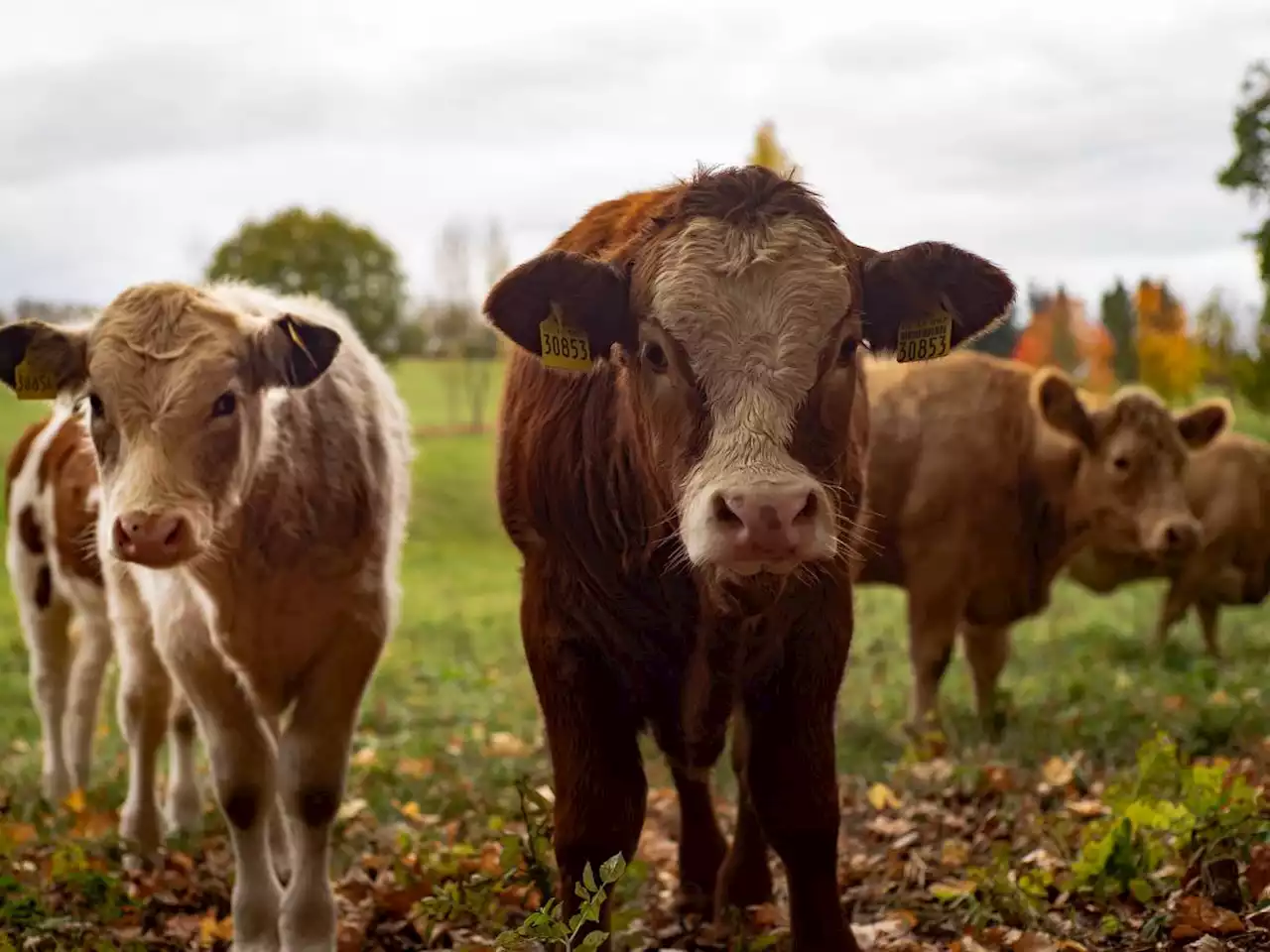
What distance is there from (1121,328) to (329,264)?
1160 centimetres

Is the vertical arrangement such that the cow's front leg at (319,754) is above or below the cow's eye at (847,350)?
below

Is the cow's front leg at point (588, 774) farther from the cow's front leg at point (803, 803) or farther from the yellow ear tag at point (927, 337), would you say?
the yellow ear tag at point (927, 337)

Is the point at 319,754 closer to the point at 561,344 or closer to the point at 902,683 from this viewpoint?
the point at 561,344

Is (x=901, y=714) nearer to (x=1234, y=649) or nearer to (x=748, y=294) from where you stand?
(x=1234, y=649)

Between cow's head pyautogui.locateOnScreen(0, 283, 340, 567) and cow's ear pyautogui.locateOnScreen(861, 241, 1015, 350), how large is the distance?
5.33ft

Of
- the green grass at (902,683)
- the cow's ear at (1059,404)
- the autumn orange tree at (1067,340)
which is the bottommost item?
the green grass at (902,683)

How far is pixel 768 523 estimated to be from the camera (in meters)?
2.55

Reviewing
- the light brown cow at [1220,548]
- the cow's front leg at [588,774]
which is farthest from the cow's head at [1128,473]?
the cow's front leg at [588,774]

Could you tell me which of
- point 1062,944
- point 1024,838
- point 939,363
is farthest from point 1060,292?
point 1062,944

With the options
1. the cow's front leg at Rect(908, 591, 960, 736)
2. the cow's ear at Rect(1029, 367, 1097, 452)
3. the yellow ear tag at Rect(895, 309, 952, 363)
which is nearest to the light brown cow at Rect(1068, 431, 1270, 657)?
the cow's ear at Rect(1029, 367, 1097, 452)

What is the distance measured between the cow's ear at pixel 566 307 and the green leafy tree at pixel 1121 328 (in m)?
16.6

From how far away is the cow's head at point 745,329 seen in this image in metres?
2.64

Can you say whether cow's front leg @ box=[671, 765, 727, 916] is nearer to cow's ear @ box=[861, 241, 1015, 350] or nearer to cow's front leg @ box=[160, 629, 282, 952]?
cow's front leg @ box=[160, 629, 282, 952]

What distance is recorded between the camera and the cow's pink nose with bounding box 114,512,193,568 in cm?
331
